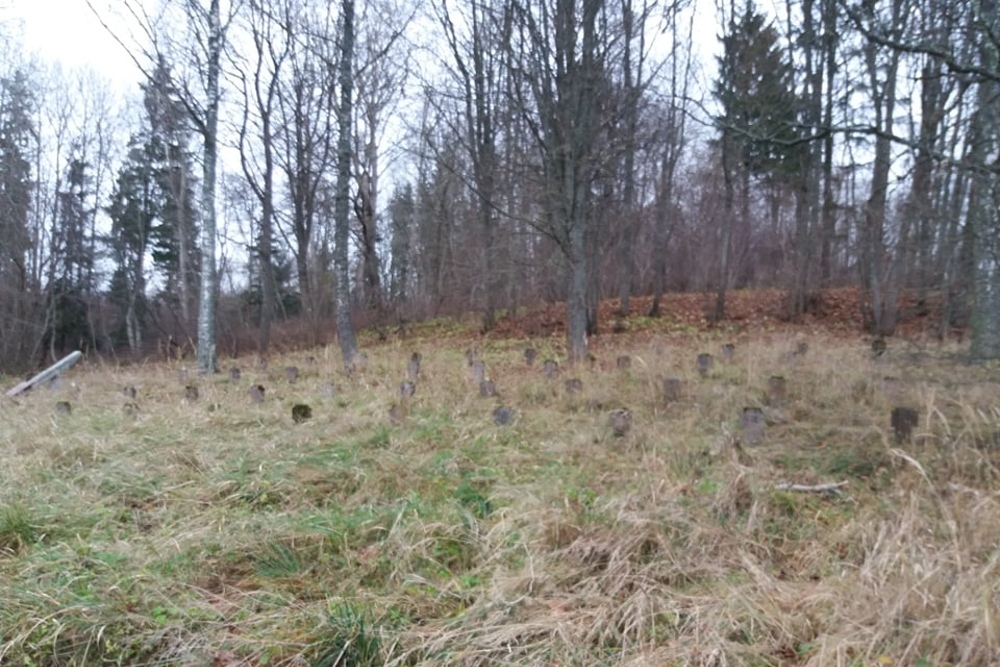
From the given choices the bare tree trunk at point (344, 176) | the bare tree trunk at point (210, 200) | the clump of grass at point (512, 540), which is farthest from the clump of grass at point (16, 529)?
the bare tree trunk at point (210, 200)

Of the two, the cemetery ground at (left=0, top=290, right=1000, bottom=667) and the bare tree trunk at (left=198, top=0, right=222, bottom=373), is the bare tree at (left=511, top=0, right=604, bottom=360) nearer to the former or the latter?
the cemetery ground at (left=0, top=290, right=1000, bottom=667)

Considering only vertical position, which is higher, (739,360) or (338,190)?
(338,190)

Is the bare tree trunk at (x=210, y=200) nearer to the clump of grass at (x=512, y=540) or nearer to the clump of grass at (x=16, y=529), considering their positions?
the clump of grass at (x=512, y=540)

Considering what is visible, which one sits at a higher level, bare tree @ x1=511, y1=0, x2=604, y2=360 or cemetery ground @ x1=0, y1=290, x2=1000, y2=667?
bare tree @ x1=511, y1=0, x2=604, y2=360

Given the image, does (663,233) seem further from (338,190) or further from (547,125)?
(338,190)

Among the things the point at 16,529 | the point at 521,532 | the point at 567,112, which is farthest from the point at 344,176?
the point at 521,532

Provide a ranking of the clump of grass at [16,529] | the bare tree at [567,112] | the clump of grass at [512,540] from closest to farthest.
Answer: the clump of grass at [512,540] → the clump of grass at [16,529] → the bare tree at [567,112]

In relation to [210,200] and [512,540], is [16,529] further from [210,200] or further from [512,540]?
[210,200]

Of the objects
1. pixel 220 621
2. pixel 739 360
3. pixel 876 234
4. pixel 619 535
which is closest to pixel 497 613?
pixel 619 535

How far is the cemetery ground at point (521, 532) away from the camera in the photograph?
2.09m

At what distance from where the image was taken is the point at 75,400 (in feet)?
23.6

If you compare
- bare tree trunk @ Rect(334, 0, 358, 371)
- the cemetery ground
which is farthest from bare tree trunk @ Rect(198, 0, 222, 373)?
the cemetery ground

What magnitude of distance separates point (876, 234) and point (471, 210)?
1106cm

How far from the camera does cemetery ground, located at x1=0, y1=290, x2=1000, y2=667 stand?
209 centimetres
